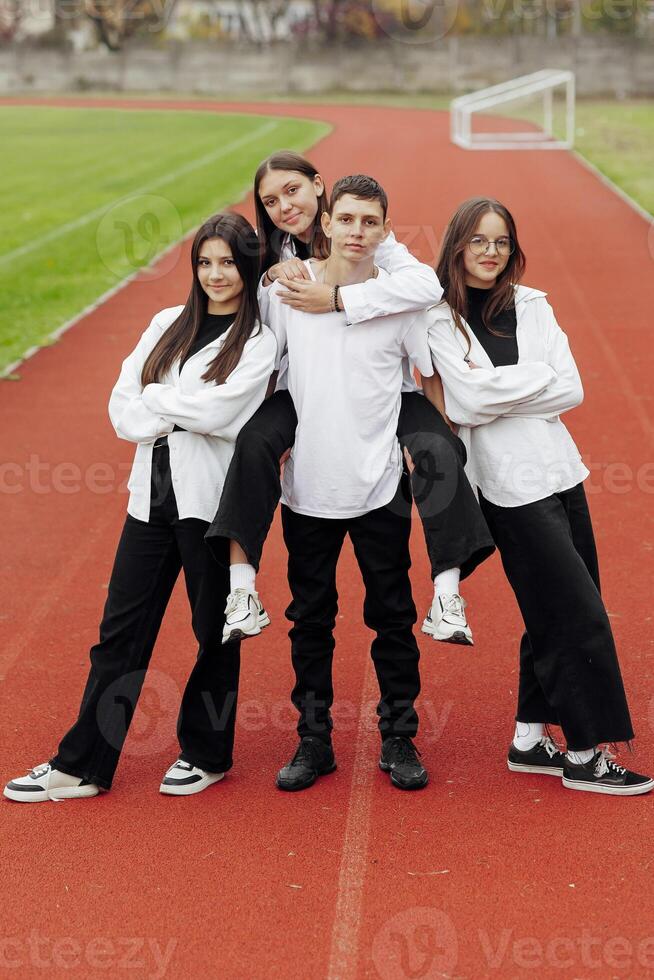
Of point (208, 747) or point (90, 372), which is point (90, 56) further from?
point (208, 747)

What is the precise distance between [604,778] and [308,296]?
2093mm

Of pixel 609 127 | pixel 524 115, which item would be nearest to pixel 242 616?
pixel 609 127

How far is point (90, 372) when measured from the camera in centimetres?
1230

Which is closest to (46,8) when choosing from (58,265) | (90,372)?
(58,265)

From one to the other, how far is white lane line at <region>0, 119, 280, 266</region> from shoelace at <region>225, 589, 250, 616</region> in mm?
14503

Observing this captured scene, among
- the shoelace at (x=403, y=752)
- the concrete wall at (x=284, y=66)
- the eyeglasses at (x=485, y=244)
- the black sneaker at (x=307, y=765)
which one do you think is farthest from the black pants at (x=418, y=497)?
the concrete wall at (x=284, y=66)

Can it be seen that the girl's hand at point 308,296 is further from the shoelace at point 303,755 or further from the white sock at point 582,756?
the white sock at point 582,756

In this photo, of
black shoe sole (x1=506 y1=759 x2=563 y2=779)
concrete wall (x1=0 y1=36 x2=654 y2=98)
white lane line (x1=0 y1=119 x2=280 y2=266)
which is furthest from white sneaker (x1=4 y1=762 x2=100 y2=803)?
concrete wall (x1=0 y1=36 x2=654 y2=98)

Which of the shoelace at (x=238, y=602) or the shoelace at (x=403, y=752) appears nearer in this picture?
the shoelace at (x=238, y=602)

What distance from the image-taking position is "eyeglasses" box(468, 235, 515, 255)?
4641mm

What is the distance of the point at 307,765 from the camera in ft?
16.5

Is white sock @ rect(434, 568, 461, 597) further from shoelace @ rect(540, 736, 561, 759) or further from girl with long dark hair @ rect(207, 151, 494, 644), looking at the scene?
shoelace @ rect(540, 736, 561, 759)

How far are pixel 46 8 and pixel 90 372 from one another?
68560 mm

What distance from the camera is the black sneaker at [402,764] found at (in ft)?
16.3
